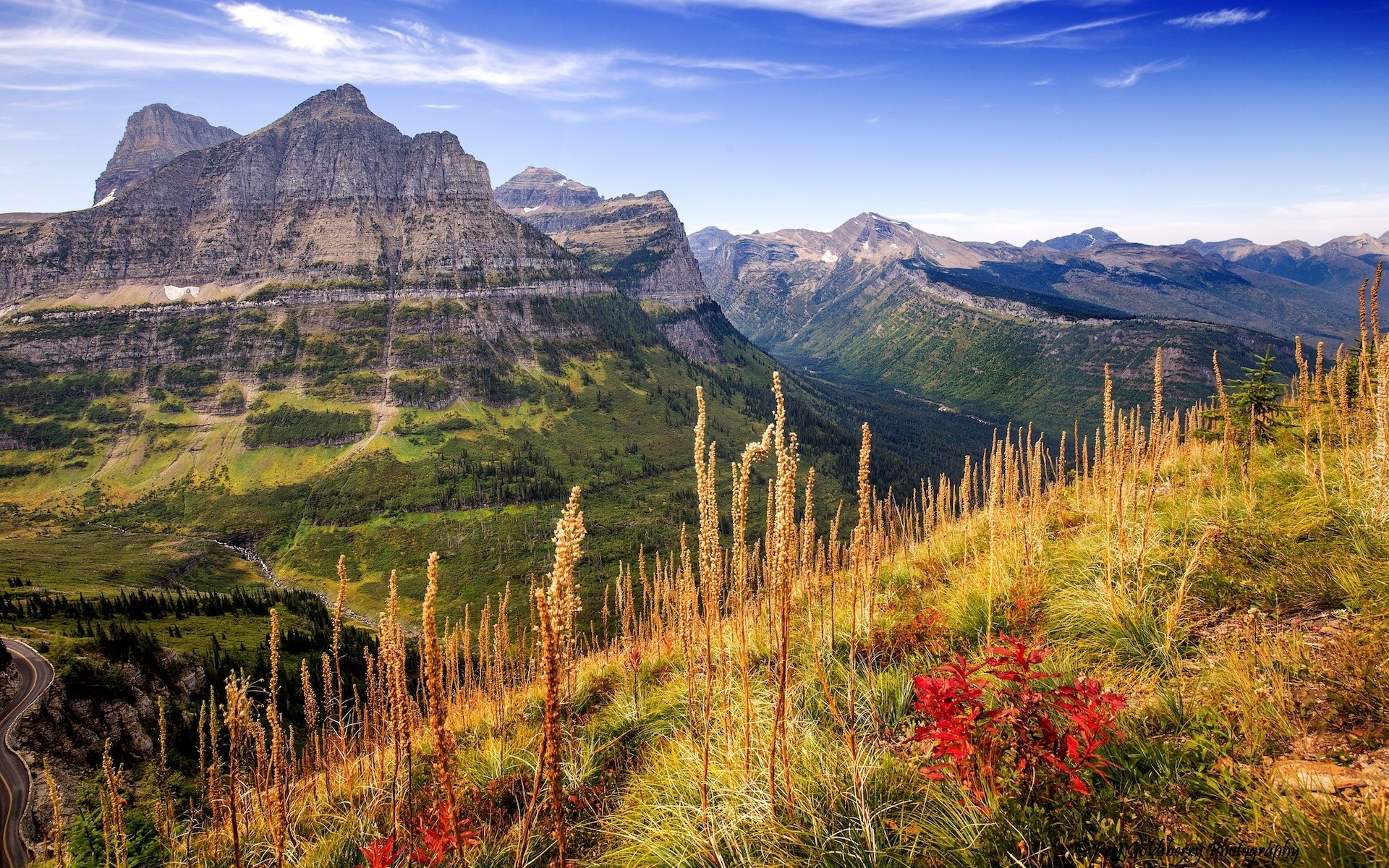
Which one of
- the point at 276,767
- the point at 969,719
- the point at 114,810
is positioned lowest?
the point at 114,810

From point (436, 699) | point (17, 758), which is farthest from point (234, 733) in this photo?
Result: point (17, 758)

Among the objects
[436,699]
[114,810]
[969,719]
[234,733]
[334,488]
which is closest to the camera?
[436,699]

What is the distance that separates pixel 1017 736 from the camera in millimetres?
4660

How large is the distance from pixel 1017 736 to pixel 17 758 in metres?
76.0

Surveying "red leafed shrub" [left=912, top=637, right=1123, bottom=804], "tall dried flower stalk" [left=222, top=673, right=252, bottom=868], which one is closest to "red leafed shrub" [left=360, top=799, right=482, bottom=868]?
"tall dried flower stalk" [left=222, top=673, right=252, bottom=868]

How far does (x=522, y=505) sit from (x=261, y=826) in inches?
6260

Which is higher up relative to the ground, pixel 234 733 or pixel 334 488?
pixel 234 733

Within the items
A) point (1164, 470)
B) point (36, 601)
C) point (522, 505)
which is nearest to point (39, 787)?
point (36, 601)

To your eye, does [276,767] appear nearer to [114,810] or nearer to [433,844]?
[433,844]

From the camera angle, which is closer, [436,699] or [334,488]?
[436,699]

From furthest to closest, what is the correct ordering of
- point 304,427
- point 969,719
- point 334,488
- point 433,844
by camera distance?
point 304,427 < point 334,488 < point 433,844 < point 969,719

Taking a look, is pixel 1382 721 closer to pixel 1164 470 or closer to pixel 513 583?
pixel 1164 470

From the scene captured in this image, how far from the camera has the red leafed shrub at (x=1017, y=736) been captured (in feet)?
14.4

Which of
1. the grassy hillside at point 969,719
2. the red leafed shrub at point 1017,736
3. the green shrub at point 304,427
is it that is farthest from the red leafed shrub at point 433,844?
the green shrub at point 304,427
